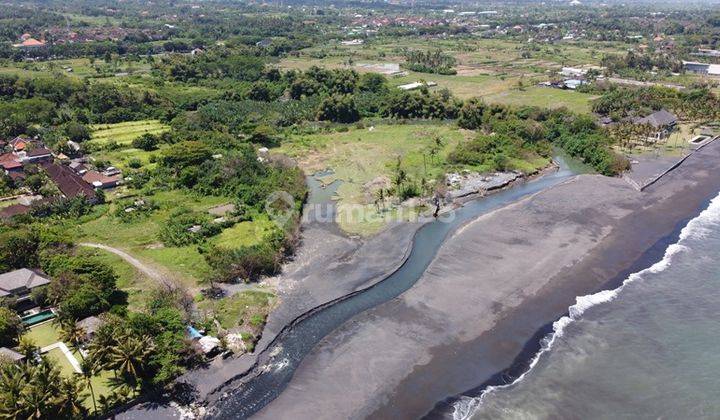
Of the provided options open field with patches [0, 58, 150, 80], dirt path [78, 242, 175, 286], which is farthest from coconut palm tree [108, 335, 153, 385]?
open field with patches [0, 58, 150, 80]

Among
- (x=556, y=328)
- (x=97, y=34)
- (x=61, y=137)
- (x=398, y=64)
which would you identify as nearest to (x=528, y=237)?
(x=556, y=328)

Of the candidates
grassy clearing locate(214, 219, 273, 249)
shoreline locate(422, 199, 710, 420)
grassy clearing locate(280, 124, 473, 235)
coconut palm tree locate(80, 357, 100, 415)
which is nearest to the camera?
coconut palm tree locate(80, 357, 100, 415)

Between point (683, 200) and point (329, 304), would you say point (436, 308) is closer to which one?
point (329, 304)

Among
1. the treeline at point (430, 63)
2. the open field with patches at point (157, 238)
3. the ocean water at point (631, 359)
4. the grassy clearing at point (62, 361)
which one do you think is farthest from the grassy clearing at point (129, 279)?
the treeline at point (430, 63)

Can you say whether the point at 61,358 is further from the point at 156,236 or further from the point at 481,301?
the point at 481,301

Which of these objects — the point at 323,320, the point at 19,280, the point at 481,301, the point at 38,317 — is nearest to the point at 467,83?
the point at 481,301

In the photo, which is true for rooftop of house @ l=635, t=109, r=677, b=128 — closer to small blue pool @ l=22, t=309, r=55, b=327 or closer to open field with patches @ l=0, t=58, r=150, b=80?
small blue pool @ l=22, t=309, r=55, b=327

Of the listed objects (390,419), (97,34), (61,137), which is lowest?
(390,419)
